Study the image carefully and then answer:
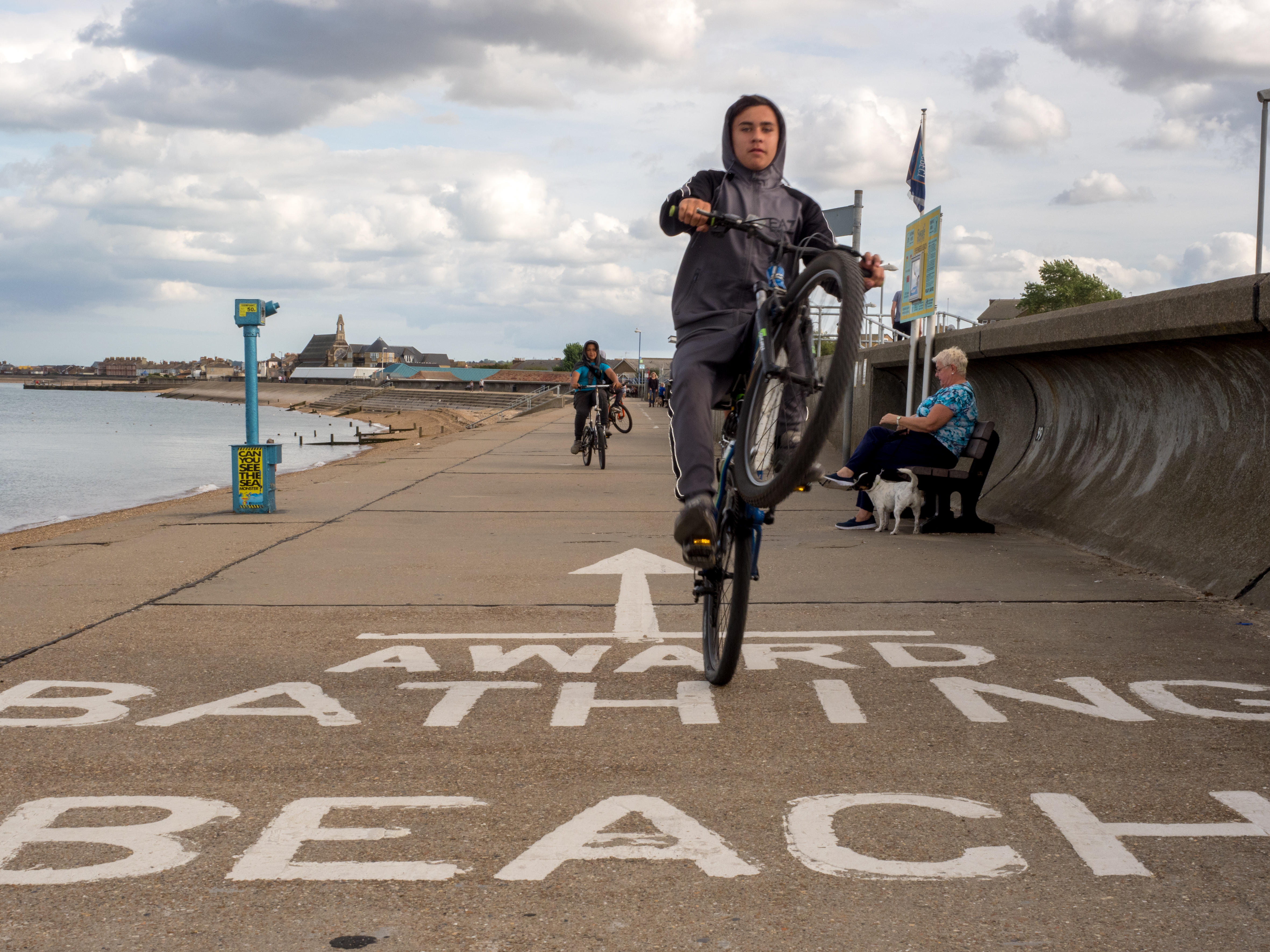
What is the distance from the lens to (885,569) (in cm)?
779

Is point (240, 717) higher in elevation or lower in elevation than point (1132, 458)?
lower

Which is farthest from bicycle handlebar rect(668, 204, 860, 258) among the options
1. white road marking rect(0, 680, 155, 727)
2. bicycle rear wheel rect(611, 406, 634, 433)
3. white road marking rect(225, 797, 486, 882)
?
bicycle rear wheel rect(611, 406, 634, 433)

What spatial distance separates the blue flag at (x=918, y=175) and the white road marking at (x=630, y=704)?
11.3 m

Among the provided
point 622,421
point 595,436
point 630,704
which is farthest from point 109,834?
point 622,421

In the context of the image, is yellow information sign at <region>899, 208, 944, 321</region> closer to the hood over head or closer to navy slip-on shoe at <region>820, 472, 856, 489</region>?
navy slip-on shoe at <region>820, 472, 856, 489</region>

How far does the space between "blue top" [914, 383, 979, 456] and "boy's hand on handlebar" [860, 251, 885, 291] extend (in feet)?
17.0

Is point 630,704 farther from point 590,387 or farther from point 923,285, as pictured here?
point 590,387

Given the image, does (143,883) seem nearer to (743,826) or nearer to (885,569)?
(743,826)

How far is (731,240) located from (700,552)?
3.81ft

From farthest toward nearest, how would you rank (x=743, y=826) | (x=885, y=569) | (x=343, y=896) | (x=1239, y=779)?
(x=885, y=569), (x=1239, y=779), (x=743, y=826), (x=343, y=896)

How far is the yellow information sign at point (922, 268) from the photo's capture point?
12250 millimetres

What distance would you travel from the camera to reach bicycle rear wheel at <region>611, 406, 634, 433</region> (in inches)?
1187

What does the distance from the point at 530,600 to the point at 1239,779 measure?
398 centimetres

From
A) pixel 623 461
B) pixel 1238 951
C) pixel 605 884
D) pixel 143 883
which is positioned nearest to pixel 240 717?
pixel 143 883
